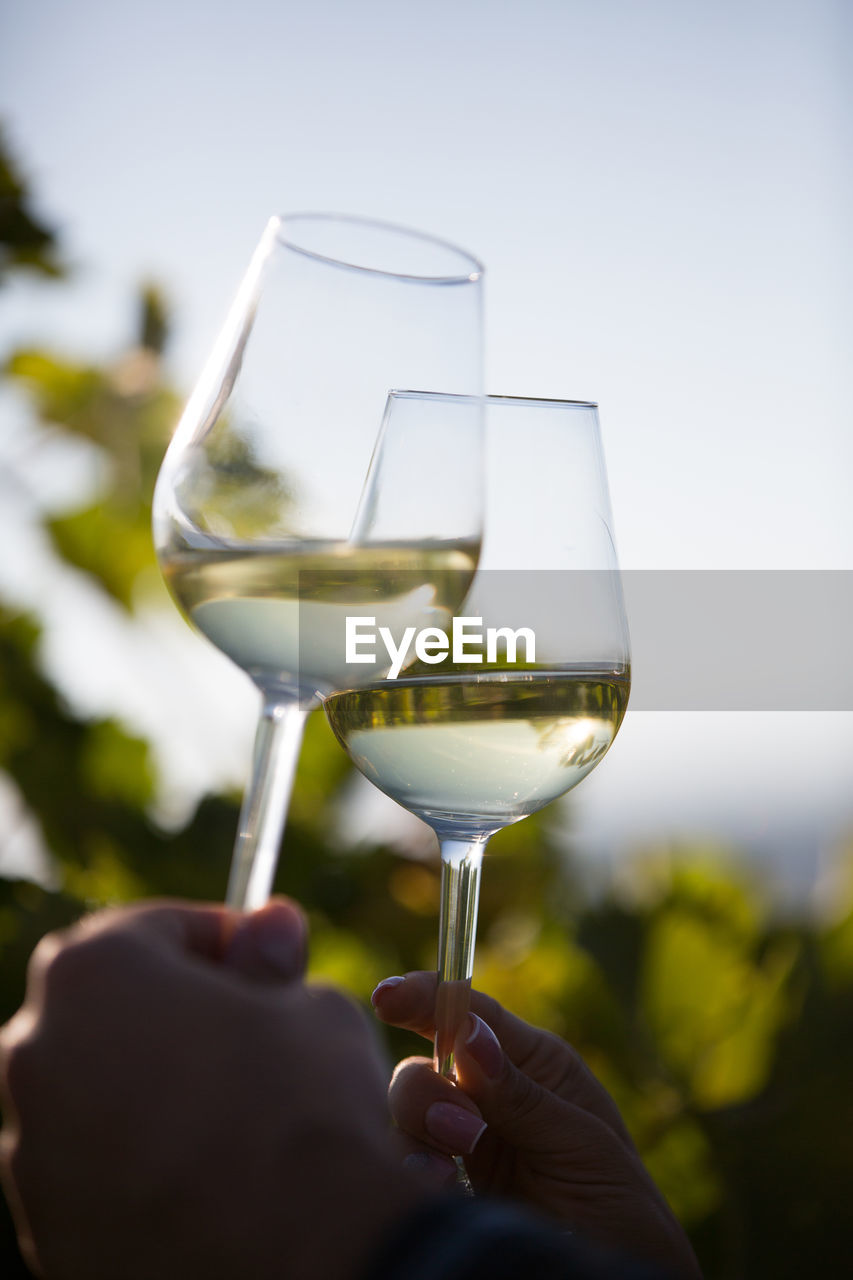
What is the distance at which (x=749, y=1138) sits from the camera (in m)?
2.59

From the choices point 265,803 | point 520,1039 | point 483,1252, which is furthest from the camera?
point 520,1039

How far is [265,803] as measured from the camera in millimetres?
703

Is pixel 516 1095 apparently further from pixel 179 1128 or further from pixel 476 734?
pixel 179 1128

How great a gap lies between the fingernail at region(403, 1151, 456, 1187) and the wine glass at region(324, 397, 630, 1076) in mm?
62

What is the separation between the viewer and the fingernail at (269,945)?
23.4 inches

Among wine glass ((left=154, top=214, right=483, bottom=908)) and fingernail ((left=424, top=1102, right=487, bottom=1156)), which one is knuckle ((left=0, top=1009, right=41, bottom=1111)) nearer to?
wine glass ((left=154, top=214, right=483, bottom=908))

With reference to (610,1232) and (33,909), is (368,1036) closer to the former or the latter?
(610,1232)

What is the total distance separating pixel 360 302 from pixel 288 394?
0.28 ft

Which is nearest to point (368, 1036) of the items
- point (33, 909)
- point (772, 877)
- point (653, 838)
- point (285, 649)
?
point (285, 649)

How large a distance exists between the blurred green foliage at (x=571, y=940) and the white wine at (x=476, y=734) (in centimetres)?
165

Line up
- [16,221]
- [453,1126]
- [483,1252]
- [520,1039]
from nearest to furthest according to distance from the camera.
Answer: [483,1252] → [453,1126] → [520,1039] → [16,221]

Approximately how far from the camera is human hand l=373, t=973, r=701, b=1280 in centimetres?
85

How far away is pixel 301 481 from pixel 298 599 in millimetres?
Result: 92

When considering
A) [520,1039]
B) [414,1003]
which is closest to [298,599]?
[414,1003]
